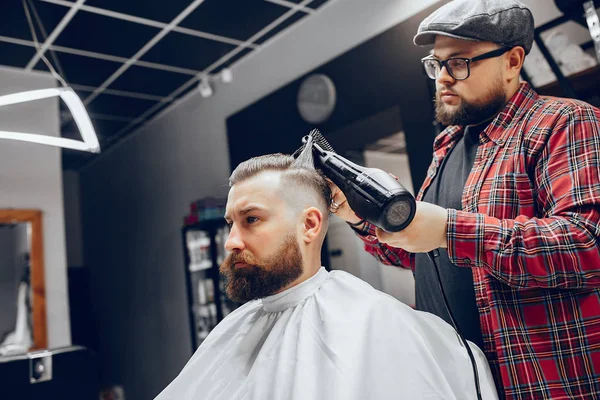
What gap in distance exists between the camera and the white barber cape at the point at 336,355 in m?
1.02

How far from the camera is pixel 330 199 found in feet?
4.26

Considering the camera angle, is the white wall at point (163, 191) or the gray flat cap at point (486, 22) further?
the white wall at point (163, 191)

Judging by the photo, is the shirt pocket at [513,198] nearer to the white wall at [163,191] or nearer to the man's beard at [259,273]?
the man's beard at [259,273]

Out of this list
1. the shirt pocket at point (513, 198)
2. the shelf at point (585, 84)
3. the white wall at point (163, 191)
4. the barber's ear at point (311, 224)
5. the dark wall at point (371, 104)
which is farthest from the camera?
the white wall at point (163, 191)

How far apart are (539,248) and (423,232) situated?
0.71 ft

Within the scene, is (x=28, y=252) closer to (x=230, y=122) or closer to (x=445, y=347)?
(x=230, y=122)

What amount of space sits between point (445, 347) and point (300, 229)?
41 centimetres

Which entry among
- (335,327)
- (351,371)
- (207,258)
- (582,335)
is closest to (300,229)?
(335,327)

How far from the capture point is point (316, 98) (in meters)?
3.85

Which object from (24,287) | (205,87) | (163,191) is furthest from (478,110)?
(163,191)

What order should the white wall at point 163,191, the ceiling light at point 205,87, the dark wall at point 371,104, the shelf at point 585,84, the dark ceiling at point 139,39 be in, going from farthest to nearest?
the ceiling light at point 205,87 < the white wall at point 163,191 < the dark ceiling at point 139,39 < the dark wall at point 371,104 < the shelf at point 585,84

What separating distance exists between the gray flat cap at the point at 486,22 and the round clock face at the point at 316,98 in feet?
8.09

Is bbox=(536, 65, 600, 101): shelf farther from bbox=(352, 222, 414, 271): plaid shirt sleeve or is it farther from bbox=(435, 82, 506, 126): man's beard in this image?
bbox=(352, 222, 414, 271): plaid shirt sleeve

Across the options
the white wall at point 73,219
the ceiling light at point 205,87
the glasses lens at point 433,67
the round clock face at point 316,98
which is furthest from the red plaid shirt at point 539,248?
the white wall at point 73,219
